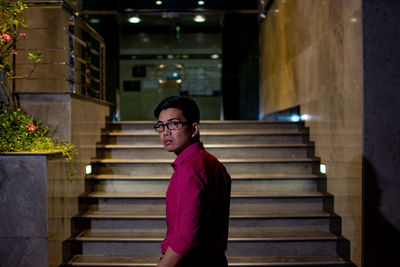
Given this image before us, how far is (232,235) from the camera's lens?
3.74 m

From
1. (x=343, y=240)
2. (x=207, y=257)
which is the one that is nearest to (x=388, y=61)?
(x=343, y=240)

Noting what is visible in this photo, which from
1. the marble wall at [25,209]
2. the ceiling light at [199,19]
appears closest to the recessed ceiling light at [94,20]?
the ceiling light at [199,19]

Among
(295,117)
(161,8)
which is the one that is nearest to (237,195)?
(295,117)

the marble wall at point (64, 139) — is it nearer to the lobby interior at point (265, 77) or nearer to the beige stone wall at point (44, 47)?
the lobby interior at point (265, 77)

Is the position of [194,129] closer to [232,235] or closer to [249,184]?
[232,235]

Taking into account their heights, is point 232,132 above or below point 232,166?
above

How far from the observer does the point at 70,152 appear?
3.52 meters

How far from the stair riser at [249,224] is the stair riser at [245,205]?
0.66 feet

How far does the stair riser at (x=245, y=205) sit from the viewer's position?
4.07m

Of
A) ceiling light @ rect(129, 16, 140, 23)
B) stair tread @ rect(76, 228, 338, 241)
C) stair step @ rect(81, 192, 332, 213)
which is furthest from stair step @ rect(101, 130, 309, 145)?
ceiling light @ rect(129, 16, 140, 23)

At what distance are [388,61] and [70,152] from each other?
3073 mm

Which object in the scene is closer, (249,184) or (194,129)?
(194,129)

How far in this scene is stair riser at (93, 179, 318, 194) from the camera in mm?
4309

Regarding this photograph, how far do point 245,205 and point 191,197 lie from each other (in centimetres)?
303
